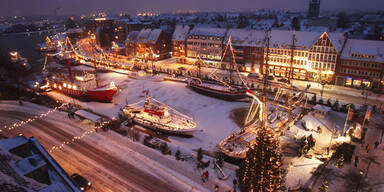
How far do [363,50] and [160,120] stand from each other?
127 ft

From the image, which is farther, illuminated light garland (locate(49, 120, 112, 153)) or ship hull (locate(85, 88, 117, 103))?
ship hull (locate(85, 88, 117, 103))

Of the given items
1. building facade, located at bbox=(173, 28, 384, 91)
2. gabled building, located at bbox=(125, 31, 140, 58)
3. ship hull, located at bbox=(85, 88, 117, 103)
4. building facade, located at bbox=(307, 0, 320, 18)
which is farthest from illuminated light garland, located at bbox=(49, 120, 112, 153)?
building facade, located at bbox=(307, 0, 320, 18)

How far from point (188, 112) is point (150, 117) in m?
7.00

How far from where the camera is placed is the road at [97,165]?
21578 mm

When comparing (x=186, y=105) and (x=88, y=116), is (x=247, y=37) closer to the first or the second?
(x=186, y=105)

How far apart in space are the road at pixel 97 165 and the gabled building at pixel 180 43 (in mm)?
43010

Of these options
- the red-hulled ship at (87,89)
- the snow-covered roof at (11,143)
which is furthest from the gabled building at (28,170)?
the red-hulled ship at (87,89)

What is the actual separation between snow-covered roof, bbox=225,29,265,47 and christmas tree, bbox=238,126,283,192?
4466cm

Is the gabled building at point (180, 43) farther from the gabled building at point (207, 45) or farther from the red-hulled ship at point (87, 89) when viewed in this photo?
the red-hulled ship at point (87, 89)

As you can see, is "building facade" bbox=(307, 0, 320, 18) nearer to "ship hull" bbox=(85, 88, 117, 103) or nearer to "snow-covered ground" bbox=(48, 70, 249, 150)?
"snow-covered ground" bbox=(48, 70, 249, 150)

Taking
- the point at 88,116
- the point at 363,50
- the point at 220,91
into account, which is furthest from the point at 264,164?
the point at 363,50

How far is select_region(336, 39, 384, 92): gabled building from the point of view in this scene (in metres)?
44.6

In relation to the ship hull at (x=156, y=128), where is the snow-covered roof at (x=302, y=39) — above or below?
above

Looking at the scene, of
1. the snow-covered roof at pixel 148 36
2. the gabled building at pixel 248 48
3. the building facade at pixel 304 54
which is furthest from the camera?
the snow-covered roof at pixel 148 36
